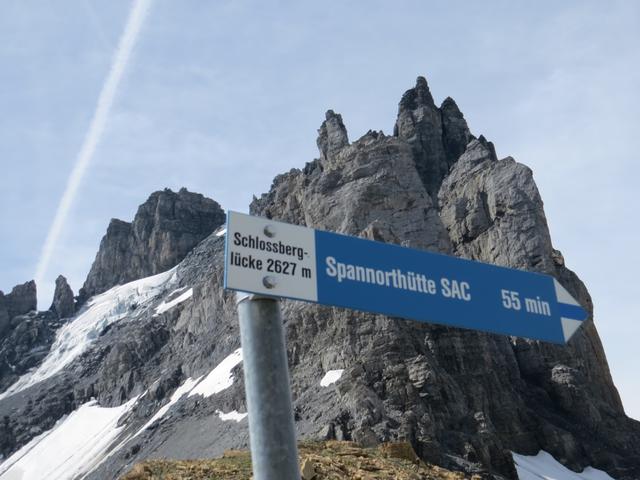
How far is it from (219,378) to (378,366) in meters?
25.9

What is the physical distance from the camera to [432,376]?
6356cm

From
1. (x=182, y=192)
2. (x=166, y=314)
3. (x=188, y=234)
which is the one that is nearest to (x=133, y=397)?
(x=166, y=314)

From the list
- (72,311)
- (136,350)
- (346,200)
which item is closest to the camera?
(346,200)

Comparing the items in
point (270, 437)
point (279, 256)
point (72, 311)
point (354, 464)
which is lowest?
point (270, 437)

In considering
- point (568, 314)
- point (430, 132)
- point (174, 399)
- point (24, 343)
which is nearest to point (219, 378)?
point (174, 399)

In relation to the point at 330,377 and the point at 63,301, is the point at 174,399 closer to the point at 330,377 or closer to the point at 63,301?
the point at 330,377

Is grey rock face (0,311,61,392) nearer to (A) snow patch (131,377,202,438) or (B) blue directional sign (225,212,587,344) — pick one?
(A) snow patch (131,377,202,438)

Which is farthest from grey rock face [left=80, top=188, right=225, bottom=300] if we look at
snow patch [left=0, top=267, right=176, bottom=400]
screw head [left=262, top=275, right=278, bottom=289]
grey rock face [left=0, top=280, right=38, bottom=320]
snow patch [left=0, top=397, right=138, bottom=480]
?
screw head [left=262, top=275, right=278, bottom=289]

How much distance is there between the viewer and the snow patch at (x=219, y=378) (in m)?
80.1

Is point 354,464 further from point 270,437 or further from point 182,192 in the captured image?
point 182,192

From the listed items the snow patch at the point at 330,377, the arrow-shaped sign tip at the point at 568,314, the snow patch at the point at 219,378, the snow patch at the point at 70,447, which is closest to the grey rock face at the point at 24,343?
the snow patch at the point at 70,447

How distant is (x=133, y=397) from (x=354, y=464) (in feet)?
260

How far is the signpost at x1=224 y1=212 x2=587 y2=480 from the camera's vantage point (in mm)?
4645

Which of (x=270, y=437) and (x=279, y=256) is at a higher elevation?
(x=279, y=256)
